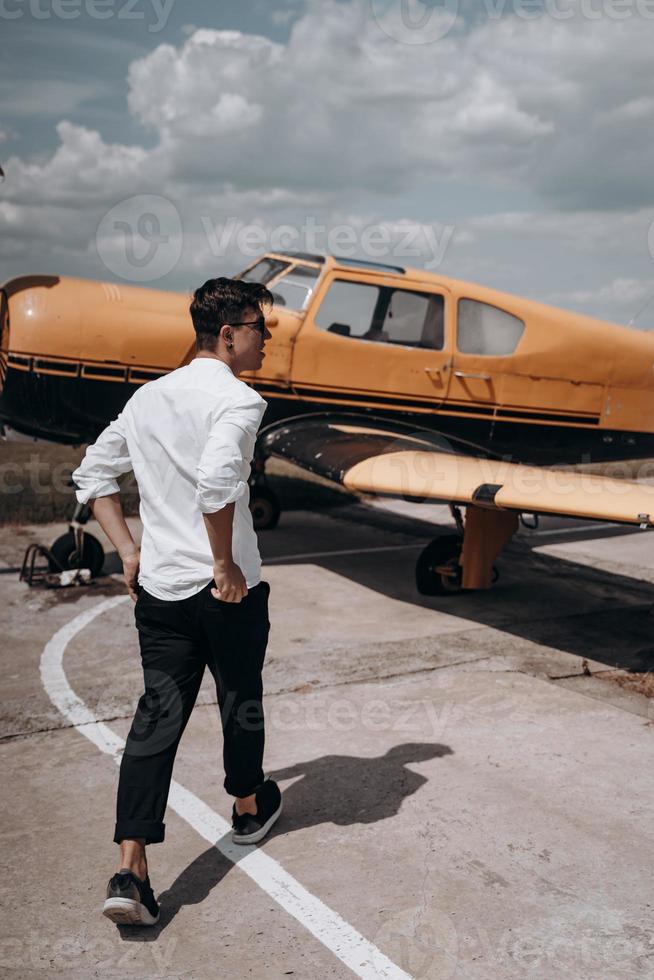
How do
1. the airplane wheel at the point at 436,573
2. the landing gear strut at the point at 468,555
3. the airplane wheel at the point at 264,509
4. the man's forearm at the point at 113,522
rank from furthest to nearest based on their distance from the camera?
the airplane wheel at the point at 264,509
the airplane wheel at the point at 436,573
the landing gear strut at the point at 468,555
the man's forearm at the point at 113,522

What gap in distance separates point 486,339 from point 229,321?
6.16 m

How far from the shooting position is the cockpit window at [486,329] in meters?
8.61

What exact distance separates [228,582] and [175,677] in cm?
44

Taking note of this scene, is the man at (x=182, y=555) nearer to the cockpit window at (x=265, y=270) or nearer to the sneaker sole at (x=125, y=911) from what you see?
the sneaker sole at (x=125, y=911)

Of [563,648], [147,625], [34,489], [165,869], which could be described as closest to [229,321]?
[147,625]

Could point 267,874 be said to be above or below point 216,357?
below

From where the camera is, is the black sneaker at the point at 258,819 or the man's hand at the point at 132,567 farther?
the black sneaker at the point at 258,819

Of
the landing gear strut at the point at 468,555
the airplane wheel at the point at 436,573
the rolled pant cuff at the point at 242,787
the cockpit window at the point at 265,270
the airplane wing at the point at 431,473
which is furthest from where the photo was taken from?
the cockpit window at the point at 265,270

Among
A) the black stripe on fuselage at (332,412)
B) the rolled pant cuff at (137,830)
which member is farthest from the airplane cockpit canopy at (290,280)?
the rolled pant cuff at (137,830)

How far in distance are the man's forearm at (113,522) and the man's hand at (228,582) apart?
1.33 ft

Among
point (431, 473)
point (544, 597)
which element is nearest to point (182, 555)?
point (431, 473)

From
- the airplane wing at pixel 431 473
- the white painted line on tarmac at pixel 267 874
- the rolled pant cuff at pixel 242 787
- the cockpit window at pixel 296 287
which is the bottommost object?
the white painted line on tarmac at pixel 267 874

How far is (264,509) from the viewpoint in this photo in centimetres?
1007

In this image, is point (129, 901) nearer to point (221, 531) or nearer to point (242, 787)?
point (242, 787)
